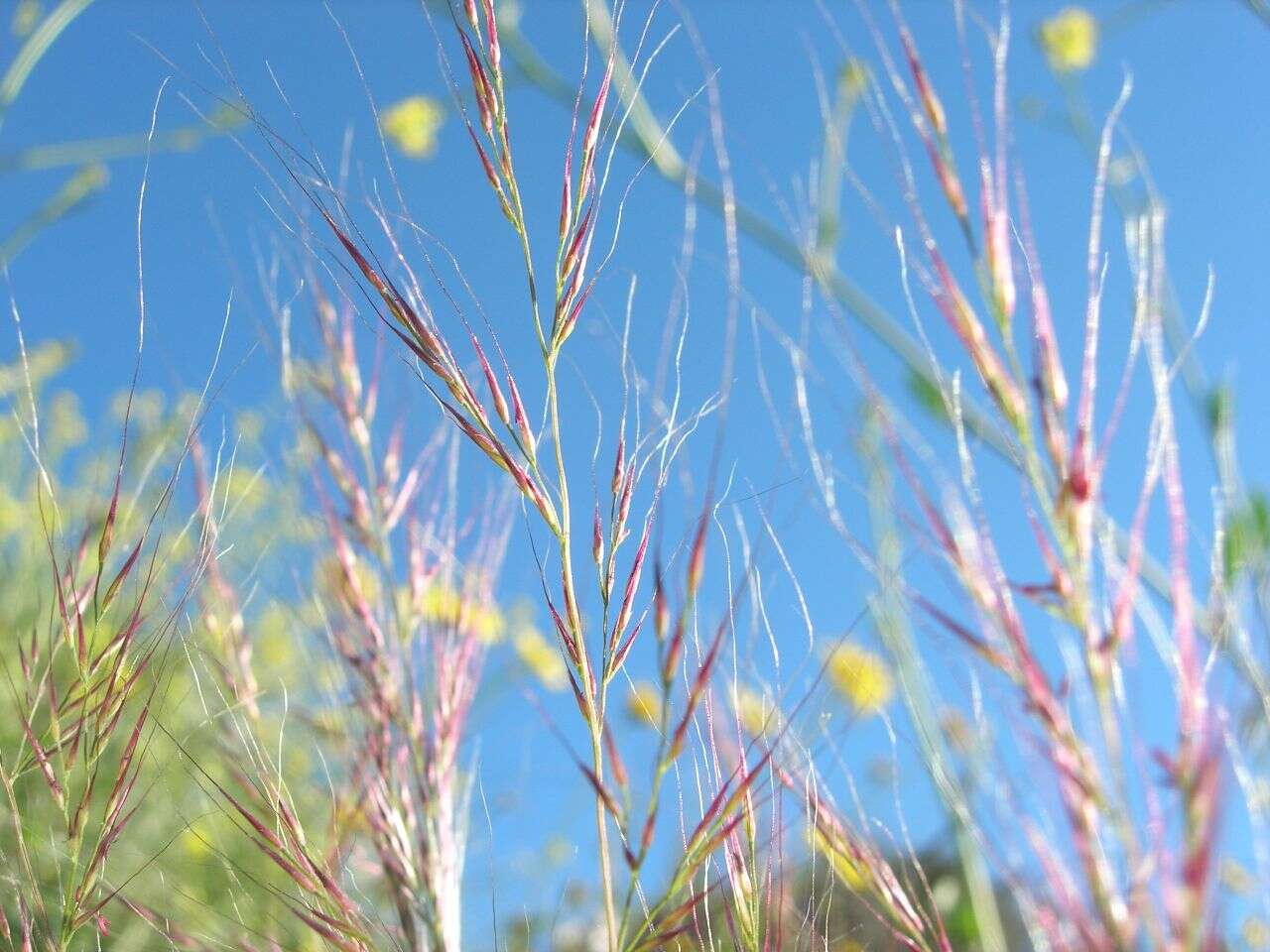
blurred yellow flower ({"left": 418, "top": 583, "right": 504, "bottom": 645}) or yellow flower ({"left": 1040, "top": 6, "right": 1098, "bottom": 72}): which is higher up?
yellow flower ({"left": 1040, "top": 6, "right": 1098, "bottom": 72})

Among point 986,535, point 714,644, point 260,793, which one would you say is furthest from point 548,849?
point 986,535

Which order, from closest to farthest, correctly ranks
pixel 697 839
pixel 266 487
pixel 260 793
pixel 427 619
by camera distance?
pixel 697 839 → pixel 260 793 → pixel 427 619 → pixel 266 487

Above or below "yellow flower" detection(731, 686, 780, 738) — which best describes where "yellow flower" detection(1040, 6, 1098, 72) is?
above

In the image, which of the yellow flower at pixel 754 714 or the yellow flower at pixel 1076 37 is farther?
the yellow flower at pixel 1076 37

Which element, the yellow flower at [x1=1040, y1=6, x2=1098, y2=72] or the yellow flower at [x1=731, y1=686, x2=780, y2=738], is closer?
the yellow flower at [x1=731, y1=686, x2=780, y2=738]

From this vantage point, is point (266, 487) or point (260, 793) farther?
point (266, 487)

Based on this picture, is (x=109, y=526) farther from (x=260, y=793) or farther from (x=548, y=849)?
(x=548, y=849)

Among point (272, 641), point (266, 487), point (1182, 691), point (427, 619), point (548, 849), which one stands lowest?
point (548, 849)

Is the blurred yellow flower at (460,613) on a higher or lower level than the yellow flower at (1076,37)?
lower
